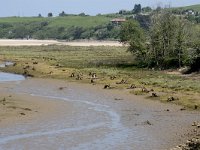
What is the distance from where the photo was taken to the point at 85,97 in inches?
1734

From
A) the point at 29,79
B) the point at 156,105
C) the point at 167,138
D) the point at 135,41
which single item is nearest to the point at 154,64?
the point at 135,41

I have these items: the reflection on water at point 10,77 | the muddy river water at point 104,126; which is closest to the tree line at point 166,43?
the reflection on water at point 10,77

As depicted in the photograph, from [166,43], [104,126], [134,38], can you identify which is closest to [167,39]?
[166,43]

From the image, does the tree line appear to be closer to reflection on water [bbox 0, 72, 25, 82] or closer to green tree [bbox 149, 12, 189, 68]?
green tree [bbox 149, 12, 189, 68]

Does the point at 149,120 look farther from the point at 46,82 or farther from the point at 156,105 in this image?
the point at 46,82

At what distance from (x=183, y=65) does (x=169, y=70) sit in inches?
101

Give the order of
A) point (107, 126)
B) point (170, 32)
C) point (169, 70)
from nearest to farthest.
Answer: point (107, 126)
point (169, 70)
point (170, 32)

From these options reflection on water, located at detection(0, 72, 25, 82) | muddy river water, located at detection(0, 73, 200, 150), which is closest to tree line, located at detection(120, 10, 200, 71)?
reflection on water, located at detection(0, 72, 25, 82)

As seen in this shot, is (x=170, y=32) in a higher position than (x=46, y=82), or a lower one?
higher

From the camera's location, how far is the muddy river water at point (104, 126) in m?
25.2

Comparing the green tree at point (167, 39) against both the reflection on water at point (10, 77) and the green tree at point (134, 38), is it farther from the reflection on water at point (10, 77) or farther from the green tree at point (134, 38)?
the reflection on water at point (10, 77)

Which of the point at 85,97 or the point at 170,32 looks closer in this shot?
the point at 85,97

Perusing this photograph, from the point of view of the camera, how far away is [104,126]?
30.4m

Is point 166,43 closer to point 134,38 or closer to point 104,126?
point 134,38
